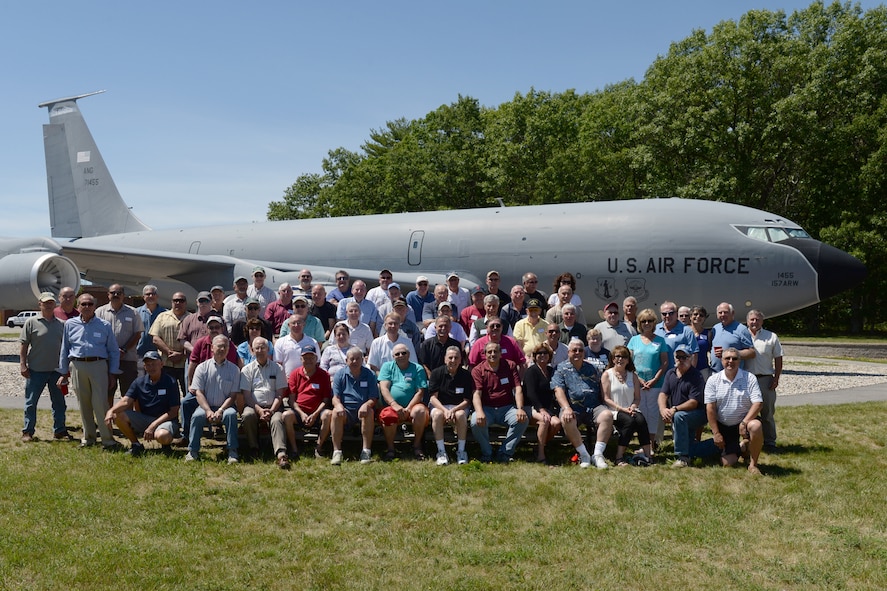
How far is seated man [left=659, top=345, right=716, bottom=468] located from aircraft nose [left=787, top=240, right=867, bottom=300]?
7.16 meters

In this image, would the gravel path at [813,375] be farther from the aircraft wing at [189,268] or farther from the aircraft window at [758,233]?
the aircraft wing at [189,268]

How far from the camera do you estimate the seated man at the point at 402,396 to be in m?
8.62

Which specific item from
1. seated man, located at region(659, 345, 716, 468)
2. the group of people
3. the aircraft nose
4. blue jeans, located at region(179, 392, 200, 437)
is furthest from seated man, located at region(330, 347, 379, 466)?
the aircraft nose

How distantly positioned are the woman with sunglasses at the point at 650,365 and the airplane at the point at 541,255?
6119 millimetres

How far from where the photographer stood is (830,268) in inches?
564

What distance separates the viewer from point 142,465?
814cm

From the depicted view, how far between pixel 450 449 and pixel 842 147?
108ft

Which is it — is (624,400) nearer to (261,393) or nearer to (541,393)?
(541,393)

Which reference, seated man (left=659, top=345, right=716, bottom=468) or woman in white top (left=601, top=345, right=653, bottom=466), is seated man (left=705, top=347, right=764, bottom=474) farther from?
woman in white top (left=601, top=345, right=653, bottom=466)

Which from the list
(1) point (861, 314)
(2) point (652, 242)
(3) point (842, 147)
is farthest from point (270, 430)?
(1) point (861, 314)

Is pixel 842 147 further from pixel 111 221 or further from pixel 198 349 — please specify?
pixel 198 349

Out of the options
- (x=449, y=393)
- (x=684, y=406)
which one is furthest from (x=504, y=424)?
(x=684, y=406)

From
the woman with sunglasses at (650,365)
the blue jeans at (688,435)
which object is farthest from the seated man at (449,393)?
the blue jeans at (688,435)

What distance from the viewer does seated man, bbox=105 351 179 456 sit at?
8.73 metres
